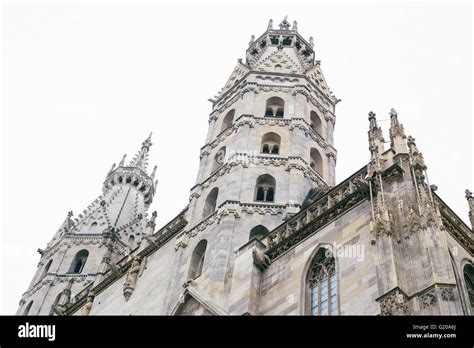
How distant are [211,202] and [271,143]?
13.5ft

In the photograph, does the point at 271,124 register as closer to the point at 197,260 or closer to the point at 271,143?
the point at 271,143

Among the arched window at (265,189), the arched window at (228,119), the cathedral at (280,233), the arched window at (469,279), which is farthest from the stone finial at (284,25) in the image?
the arched window at (469,279)

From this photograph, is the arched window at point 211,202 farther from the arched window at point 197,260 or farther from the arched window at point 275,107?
the arched window at point 275,107

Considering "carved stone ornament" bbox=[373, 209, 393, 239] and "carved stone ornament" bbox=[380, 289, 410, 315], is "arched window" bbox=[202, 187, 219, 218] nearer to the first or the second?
"carved stone ornament" bbox=[373, 209, 393, 239]

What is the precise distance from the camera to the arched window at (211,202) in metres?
26.2

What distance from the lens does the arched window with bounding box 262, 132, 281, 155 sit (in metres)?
28.7

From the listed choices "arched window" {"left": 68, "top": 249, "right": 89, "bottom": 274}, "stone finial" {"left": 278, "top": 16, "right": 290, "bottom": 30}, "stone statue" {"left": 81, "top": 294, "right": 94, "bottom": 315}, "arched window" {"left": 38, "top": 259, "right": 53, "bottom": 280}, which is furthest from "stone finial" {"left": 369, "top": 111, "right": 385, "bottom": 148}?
"arched window" {"left": 38, "top": 259, "right": 53, "bottom": 280}

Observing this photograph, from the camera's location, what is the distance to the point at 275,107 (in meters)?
31.3

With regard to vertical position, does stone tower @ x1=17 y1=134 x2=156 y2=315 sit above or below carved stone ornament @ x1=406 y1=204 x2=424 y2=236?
above

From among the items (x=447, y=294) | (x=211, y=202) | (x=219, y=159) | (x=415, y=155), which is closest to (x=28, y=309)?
(x=219, y=159)

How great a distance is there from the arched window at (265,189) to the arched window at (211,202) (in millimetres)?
1678

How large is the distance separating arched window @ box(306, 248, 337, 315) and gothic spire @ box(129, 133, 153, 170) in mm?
32971
